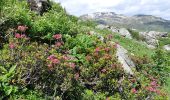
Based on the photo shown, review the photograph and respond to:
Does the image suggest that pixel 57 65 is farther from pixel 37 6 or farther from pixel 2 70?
pixel 37 6

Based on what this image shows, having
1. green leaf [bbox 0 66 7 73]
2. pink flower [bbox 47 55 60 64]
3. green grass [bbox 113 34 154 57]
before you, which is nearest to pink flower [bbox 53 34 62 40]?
pink flower [bbox 47 55 60 64]

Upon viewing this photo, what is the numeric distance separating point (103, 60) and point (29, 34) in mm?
3324

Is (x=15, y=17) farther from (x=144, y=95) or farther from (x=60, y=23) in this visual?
(x=144, y=95)

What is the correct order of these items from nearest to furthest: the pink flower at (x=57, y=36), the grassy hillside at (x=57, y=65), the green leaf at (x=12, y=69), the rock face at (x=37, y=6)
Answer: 1. the green leaf at (x=12, y=69)
2. the grassy hillside at (x=57, y=65)
3. the pink flower at (x=57, y=36)
4. the rock face at (x=37, y=6)

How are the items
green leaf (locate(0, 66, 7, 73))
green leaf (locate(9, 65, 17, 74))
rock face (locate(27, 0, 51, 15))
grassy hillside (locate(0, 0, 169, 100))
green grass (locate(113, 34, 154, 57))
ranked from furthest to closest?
green grass (locate(113, 34, 154, 57)), rock face (locate(27, 0, 51, 15)), grassy hillside (locate(0, 0, 169, 100)), green leaf (locate(0, 66, 7, 73)), green leaf (locate(9, 65, 17, 74))

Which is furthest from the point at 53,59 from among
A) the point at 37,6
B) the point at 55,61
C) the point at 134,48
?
the point at 134,48

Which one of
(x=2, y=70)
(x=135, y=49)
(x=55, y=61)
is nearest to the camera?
(x=2, y=70)

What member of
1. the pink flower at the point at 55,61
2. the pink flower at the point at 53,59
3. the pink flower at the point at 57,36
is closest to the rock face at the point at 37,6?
the pink flower at the point at 57,36

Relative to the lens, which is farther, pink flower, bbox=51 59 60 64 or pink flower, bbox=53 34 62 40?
pink flower, bbox=53 34 62 40

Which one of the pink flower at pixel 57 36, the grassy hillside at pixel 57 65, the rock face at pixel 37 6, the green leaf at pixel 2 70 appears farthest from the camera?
the rock face at pixel 37 6

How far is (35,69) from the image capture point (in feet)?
36.1

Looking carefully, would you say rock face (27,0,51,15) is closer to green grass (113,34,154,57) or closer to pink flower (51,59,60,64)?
pink flower (51,59,60,64)

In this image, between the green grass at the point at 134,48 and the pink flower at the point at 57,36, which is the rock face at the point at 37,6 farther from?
the green grass at the point at 134,48

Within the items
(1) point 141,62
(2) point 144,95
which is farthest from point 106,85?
(1) point 141,62
